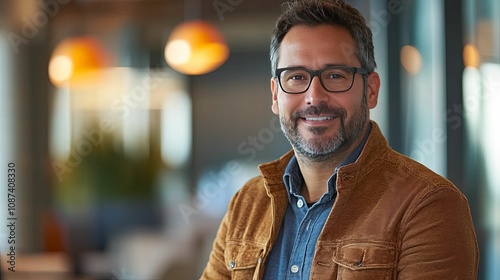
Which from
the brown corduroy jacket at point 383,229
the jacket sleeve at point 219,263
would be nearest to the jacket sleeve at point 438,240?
the brown corduroy jacket at point 383,229

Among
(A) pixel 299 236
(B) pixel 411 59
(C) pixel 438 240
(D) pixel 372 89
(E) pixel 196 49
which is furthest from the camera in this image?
(E) pixel 196 49

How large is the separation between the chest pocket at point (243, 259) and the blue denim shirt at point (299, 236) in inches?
1.0

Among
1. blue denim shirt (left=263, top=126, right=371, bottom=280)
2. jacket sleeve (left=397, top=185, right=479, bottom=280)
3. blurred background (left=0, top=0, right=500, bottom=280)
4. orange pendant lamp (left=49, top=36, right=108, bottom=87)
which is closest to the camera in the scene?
jacket sleeve (left=397, top=185, right=479, bottom=280)

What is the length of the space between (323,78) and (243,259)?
1.45ft

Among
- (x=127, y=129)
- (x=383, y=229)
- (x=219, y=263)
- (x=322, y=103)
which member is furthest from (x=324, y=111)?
(x=127, y=129)

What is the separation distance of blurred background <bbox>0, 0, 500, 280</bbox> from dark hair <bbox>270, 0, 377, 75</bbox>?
5.45 feet

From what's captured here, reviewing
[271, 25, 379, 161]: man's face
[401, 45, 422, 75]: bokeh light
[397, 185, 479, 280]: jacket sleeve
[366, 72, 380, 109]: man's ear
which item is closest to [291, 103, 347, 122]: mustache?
[271, 25, 379, 161]: man's face

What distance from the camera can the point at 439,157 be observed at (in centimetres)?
281

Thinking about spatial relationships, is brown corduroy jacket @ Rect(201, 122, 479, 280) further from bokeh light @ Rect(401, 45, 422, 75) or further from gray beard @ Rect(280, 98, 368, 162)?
bokeh light @ Rect(401, 45, 422, 75)

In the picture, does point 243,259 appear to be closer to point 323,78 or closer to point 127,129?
point 323,78

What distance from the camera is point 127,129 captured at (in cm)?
351

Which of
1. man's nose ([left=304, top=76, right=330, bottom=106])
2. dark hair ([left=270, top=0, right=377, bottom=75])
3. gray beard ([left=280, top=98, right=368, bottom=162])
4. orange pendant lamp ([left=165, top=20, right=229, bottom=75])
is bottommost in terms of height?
gray beard ([left=280, top=98, right=368, bottom=162])

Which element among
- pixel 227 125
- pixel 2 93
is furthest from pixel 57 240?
pixel 227 125

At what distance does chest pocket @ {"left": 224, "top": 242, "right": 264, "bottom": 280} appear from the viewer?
1547 millimetres
